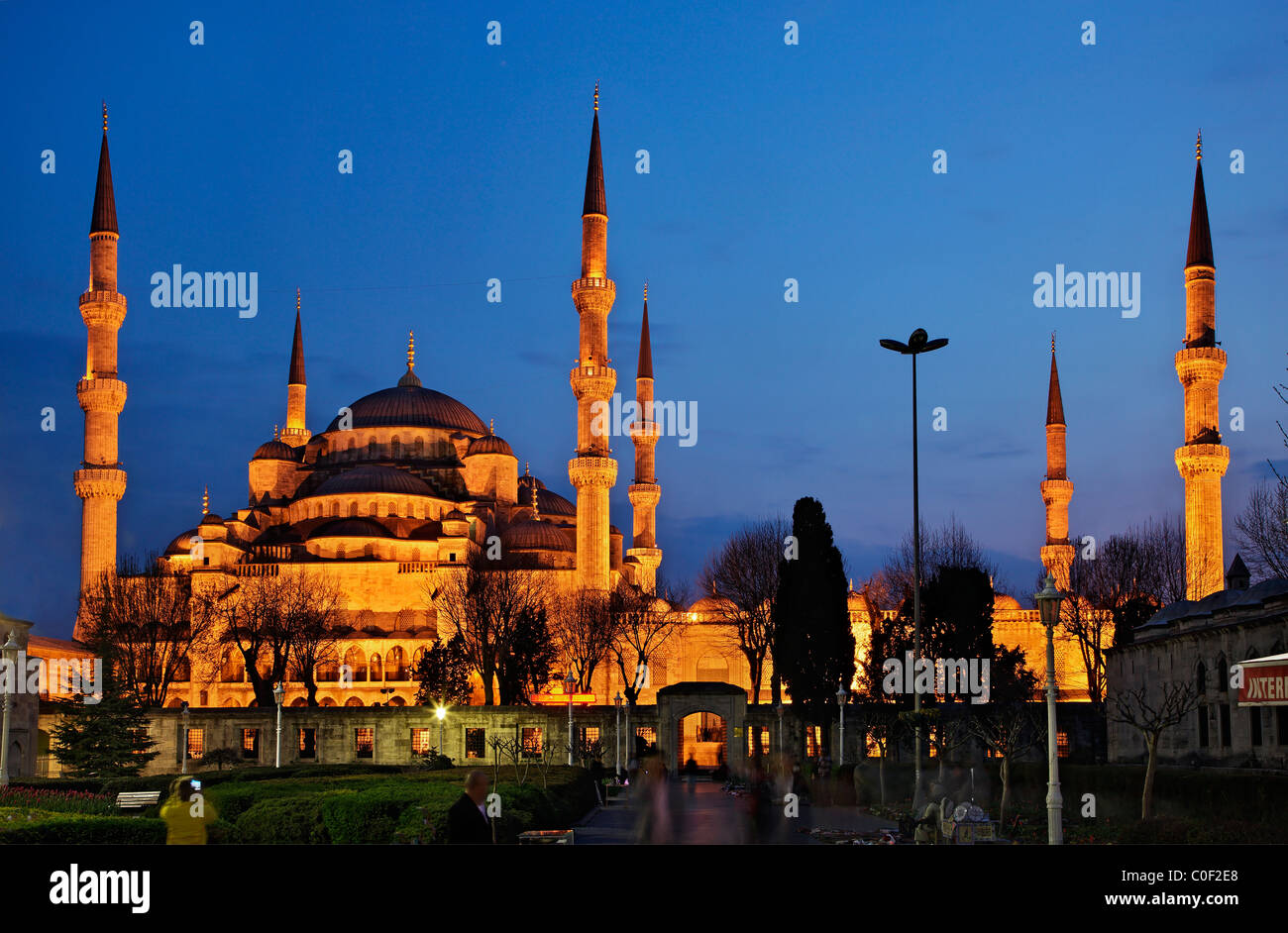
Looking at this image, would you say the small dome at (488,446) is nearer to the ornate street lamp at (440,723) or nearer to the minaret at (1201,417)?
the ornate street lamp at (440,723)

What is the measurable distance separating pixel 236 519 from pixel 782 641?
41.1 metres

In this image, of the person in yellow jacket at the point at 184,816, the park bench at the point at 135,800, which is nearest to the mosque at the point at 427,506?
the park bench at the point at 135,800

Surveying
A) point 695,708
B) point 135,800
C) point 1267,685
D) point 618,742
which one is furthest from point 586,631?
point 1267,685

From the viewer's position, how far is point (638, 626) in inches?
2494

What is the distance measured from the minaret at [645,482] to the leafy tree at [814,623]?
26.5 metres

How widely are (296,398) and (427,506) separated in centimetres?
1783

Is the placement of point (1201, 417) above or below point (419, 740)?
above

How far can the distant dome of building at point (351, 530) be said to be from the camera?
69575 millimetres

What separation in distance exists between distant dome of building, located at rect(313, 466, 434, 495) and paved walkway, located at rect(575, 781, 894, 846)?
4130cm

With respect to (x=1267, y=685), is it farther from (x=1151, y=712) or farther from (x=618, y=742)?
(x=618, y=742)

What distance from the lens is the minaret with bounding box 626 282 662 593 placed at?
228 feet

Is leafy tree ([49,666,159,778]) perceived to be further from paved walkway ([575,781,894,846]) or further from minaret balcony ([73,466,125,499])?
minaret balcony ([73,466,125,499])
